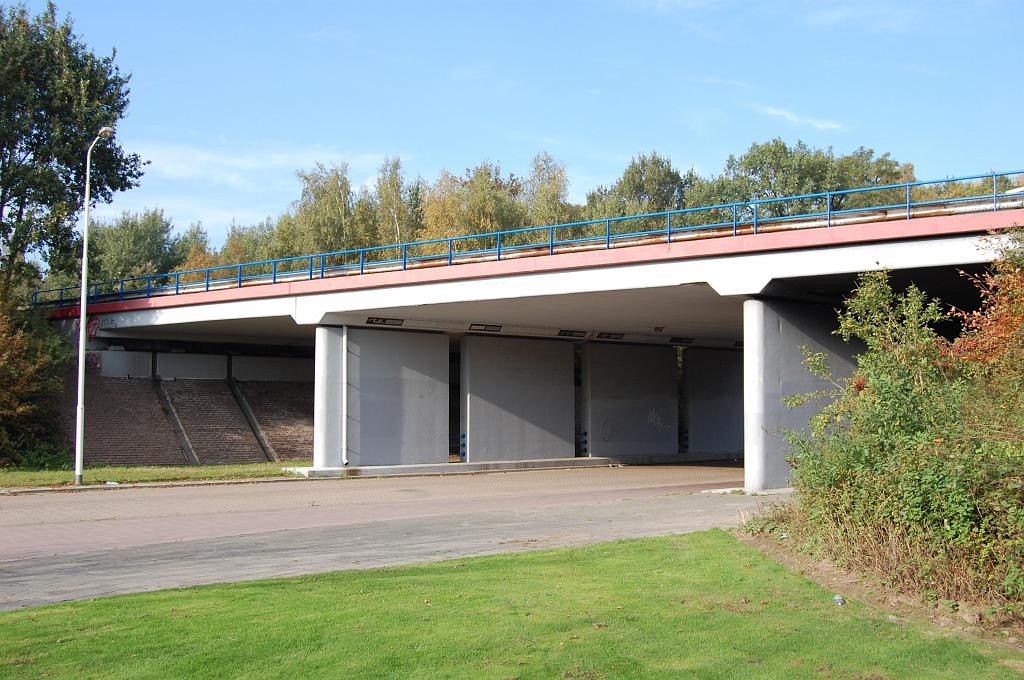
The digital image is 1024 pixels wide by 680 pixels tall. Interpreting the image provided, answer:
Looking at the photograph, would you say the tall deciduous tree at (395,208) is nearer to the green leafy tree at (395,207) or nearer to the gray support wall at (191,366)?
the green leafy tree at (395,207)

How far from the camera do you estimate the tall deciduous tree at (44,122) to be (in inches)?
1368

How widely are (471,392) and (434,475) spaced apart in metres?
3.30

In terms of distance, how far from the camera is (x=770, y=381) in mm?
22078

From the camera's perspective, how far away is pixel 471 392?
32.9m

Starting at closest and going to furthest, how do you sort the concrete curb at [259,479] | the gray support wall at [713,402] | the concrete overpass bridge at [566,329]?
the concrete overpass bridge at [566,329] < the concrete curb at [259,479] < the gray support wall at [713,402]

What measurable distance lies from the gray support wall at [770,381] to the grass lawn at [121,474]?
1393cm

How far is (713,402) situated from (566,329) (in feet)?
30.9

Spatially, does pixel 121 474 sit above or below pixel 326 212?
below

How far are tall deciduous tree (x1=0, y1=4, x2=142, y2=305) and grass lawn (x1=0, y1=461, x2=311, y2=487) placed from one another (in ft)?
32.6

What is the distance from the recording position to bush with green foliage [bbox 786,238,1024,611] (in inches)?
331

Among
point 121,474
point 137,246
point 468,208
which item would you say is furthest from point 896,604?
point 137,246

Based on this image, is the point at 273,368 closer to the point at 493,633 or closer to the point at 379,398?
the point at 379,398

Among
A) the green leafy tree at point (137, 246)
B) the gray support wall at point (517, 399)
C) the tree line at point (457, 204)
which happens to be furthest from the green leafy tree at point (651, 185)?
the gray support wall at point (517, 399)

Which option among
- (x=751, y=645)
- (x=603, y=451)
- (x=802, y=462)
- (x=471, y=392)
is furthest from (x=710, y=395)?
(x=751, y=645)
